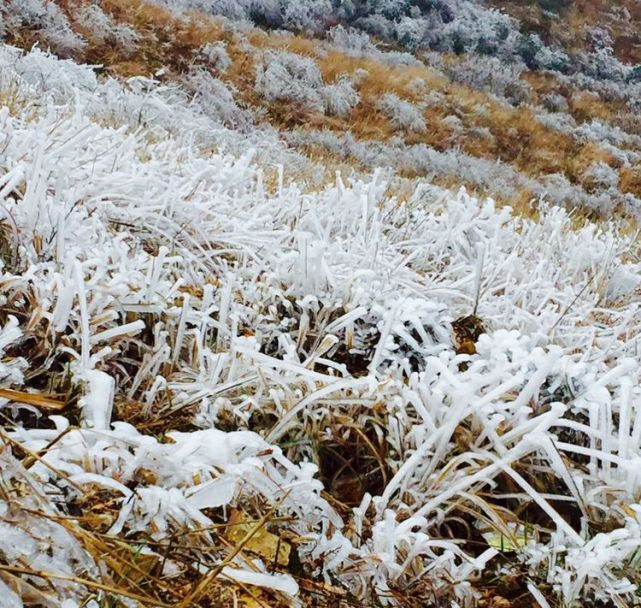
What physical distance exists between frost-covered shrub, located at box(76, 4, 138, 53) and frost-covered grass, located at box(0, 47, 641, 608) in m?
9.26

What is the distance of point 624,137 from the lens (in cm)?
1670

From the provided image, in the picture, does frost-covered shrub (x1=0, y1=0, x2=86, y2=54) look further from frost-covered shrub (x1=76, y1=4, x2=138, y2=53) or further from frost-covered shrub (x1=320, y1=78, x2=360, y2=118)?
frost-covered shrub (x1=320, y1=78, x2=360, y2=118)

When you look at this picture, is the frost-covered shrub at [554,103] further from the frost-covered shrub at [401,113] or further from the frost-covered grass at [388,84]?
the frost-covered shrub at [401,113]

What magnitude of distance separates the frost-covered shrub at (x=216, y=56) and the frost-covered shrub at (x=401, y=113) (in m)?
3.26

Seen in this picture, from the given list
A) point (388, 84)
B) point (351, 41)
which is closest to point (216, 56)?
point (388, 84)

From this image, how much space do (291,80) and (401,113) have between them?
234 centimetres

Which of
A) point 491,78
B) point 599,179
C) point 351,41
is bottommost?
point 599,179

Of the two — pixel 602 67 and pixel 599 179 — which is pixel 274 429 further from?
pixel 602 67

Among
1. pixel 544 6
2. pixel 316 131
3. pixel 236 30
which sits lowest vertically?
pixel 316 131

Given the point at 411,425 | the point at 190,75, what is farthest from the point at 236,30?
the point at 411,425

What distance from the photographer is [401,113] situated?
13.1 m

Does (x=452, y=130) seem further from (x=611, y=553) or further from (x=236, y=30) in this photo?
(x=611, y=553)

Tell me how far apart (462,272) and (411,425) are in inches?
53.4

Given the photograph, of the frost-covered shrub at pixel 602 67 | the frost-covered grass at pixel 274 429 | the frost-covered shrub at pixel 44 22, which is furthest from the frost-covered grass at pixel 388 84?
the frost-covered grass at pixel 274 429
